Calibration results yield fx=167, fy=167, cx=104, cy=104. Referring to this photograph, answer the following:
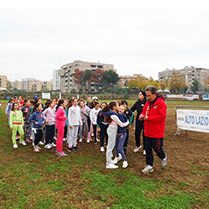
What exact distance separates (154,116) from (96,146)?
3518 millimetres

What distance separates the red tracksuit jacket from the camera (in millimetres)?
3881

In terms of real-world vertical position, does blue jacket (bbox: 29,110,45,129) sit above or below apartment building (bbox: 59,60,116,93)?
below

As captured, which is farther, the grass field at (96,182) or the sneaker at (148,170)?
the sneaker at (148,170)

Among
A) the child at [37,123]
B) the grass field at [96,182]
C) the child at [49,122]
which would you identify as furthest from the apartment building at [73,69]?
the grass field at [96,182]

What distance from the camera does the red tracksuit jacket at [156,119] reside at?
153 inches

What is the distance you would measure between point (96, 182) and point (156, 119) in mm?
1982

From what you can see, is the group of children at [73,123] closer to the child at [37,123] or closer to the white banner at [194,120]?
the child at [37,123]

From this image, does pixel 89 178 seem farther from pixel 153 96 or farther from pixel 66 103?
pixel 66 103

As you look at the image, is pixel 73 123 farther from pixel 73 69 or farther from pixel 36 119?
pixel 73 69

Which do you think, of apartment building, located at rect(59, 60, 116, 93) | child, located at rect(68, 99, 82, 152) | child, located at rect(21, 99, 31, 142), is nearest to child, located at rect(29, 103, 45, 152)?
child, located at rect(68, 99, 82, 152)

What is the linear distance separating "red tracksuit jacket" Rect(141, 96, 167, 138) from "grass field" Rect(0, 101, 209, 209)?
108cm

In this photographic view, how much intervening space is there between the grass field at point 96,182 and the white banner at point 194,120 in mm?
Result: 1924

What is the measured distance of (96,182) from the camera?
377 cm

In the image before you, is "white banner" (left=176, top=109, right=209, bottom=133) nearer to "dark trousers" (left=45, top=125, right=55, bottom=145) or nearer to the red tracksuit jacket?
the red tracksuit jacket
